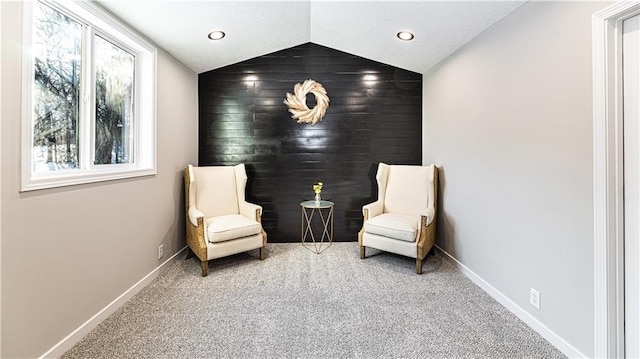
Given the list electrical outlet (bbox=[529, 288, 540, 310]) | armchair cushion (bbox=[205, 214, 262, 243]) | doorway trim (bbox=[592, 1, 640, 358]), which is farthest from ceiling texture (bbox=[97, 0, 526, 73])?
electrical outlet (bbox=[529, 288, 540, 310])

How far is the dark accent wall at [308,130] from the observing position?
13.1ft

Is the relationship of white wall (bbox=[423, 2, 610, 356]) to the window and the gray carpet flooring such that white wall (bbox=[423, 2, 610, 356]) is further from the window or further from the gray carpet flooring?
the window

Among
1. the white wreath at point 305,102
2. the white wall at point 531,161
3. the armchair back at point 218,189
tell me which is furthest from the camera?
the white wreath at point 305,102

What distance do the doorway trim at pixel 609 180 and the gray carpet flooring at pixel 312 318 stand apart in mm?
375

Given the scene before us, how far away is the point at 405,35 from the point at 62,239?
332 centimetres

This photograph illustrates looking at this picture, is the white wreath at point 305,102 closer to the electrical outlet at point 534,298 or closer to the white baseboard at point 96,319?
the white baseboard at point 96,319

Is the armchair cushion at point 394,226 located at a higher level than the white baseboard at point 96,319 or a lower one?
higher

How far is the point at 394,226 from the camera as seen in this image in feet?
10.3

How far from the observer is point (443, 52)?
3246mm

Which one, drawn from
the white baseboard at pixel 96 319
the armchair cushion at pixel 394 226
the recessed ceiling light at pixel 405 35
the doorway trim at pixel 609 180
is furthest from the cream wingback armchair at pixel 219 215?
the doorway trim at pixel 609 180

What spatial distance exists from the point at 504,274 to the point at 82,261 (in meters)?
3.07

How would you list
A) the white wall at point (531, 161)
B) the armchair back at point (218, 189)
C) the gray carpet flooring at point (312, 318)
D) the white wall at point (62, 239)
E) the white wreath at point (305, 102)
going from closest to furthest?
the white wall at point (62, 239), the white wall at point (531, 161), the gray carpet flooring at point (312, 318), the armchair back at point (218, 189), the white wreath at point (305, 102)

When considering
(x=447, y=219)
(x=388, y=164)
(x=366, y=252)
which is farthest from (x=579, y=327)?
(x=388, y=164)

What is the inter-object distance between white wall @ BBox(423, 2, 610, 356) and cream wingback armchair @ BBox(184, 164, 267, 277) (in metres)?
2.26
